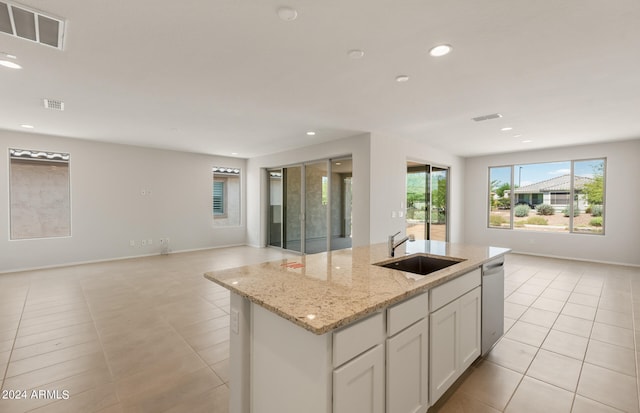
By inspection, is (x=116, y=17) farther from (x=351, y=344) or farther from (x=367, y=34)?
(x=351, y=344)

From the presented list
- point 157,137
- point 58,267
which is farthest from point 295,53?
point 58,267

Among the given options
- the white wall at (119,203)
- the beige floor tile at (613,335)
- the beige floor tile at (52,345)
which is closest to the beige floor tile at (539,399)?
the beige floor tile at (613,335)

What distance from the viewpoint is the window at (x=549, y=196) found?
642cm

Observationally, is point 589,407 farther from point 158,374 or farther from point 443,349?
point 158,374

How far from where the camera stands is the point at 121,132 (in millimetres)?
5328

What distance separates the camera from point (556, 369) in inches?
92.8

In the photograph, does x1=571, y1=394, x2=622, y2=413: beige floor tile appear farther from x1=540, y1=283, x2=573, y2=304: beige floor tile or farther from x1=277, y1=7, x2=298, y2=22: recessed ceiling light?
x1=277, y1=7, x2=298, y2=22: recessed ceiling light

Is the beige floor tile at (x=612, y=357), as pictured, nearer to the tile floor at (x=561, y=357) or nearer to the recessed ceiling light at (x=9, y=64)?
the tile floor at (x=561, y=357)

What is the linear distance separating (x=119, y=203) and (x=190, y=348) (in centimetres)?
520

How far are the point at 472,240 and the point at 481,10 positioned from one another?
749 centimetres

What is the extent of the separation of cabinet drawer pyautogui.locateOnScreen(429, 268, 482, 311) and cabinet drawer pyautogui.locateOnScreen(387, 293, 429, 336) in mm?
86

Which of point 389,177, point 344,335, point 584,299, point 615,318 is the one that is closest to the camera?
point 344,335

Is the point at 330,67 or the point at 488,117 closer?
the point at 330,67

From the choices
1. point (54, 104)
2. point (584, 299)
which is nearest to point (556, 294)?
point (584, 299)
